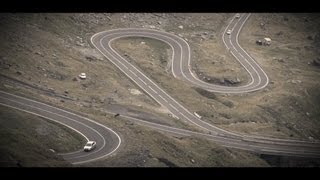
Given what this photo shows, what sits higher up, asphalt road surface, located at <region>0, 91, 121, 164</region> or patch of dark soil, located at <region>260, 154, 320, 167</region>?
asphalt road surface, located at <region>0, 91, 121, 164</region>

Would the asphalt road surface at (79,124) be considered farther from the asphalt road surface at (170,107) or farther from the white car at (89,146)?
the white car at (89,146)

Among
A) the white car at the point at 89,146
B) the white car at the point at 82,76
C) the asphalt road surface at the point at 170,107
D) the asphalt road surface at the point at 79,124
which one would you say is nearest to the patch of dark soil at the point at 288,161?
the asphalt road surface at the point at 170,107

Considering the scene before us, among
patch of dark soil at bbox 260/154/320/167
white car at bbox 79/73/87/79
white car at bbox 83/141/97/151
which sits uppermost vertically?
white car at bbox 79/73/87/79

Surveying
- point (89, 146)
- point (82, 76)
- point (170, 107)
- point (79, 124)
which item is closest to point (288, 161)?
point (170, 107)

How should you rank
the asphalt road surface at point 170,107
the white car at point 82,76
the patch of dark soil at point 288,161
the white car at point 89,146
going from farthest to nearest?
1. the white car at point 82,76
2. the patch of dark soil at point 288,161
3. the asphalt road surface at point 170,107
4. the white car at point 89,146

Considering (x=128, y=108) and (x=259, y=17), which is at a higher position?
(x=259, y=17)

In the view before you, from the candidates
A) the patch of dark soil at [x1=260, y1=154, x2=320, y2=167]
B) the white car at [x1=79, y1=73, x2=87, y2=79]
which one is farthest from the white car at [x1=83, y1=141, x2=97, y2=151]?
the patch of dark soil at [x1=260, y1=154, x2=320, y2=167]

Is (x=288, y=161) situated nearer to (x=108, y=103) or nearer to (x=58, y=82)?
(x=108, y=103)

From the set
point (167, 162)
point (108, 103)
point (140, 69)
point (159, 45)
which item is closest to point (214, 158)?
point (167, 162)

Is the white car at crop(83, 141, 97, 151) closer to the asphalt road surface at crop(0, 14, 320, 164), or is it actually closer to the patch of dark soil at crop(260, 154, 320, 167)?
the asphalt road surface at crop(0, 14, 320, 164)
